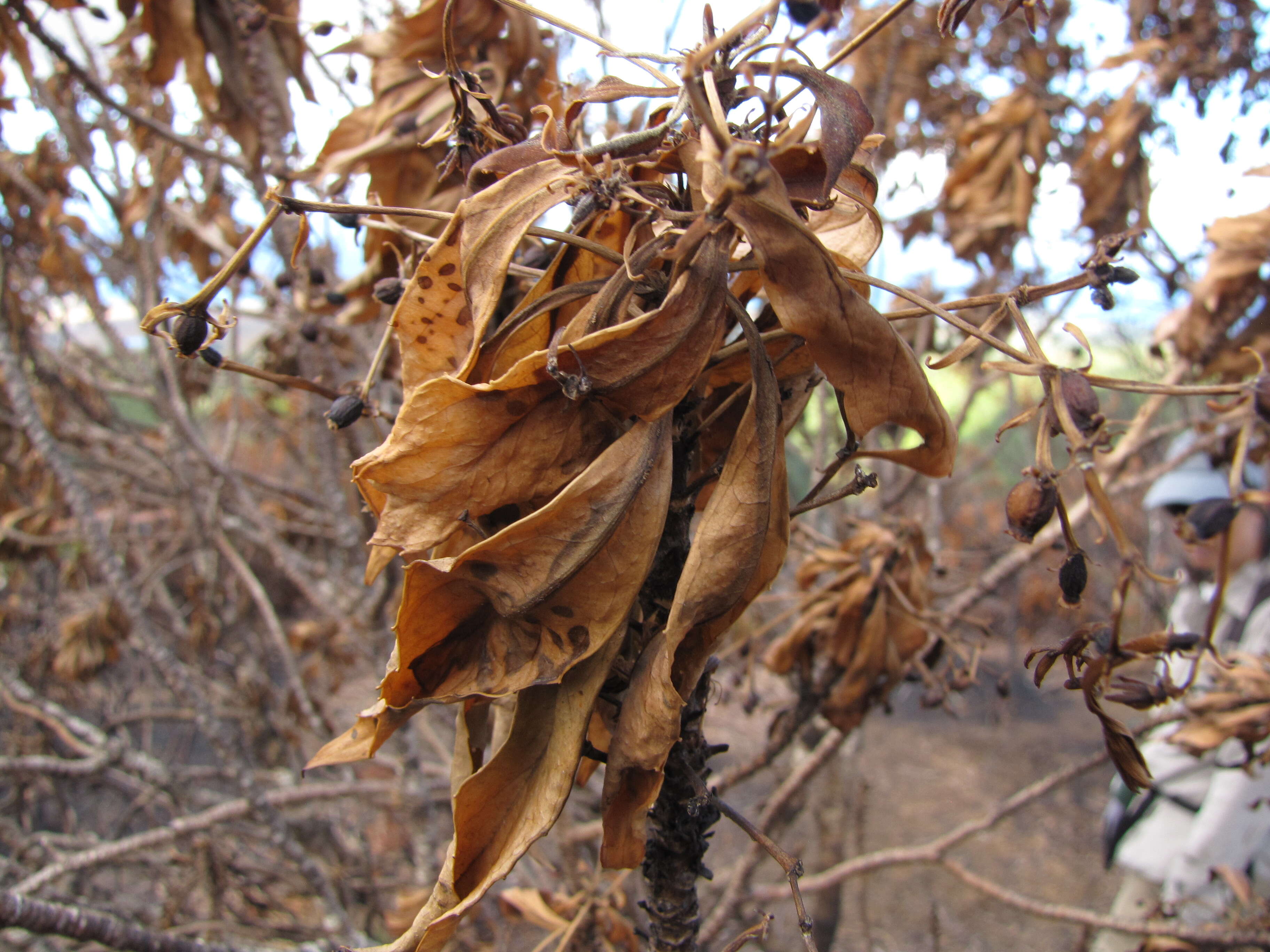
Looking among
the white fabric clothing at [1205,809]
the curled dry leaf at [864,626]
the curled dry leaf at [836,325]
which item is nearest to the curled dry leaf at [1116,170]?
the white fabric clothing at [1205,809]

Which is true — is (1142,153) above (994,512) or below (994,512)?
below

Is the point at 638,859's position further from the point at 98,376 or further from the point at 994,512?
the point at 994,512

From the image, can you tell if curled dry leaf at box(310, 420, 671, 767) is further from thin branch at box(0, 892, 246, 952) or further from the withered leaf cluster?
thin branch at box(0, 892, 246, 952)

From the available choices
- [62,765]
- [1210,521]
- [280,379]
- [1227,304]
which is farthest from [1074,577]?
[62,765]

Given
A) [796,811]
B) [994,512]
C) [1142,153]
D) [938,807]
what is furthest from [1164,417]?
[796,811]

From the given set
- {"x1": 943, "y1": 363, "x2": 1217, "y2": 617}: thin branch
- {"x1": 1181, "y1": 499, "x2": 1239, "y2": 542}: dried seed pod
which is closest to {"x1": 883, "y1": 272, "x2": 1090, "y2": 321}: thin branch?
{"x1": 1181, "y1": 499, "x2": 1239, "y2": 542}: dried seed pod

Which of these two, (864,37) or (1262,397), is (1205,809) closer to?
(1262,397)
